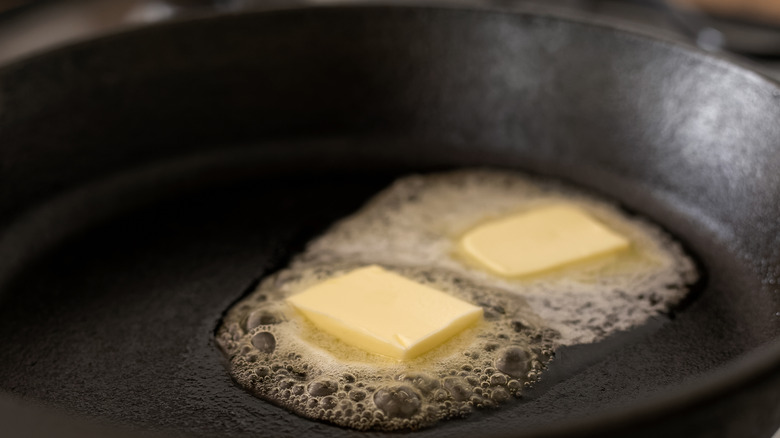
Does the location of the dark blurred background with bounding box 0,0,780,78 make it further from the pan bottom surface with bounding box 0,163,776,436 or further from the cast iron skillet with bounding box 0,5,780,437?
the pan bottom surface with bounding box 0,163,776,436

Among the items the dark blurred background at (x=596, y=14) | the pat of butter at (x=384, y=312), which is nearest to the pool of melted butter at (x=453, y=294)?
the pat of butter at (x=384, y=312)

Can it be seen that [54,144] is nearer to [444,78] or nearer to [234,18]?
[234,18]

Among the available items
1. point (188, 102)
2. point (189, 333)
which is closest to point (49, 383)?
point (189, 333)

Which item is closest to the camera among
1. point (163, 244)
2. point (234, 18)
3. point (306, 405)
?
point (306, 405)

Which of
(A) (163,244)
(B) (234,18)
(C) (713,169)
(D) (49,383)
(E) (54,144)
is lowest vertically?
(D) (49,383)

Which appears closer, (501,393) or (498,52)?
(501,393)

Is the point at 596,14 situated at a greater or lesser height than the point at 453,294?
greater

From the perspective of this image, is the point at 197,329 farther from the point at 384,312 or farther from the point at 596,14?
the point at 596,14

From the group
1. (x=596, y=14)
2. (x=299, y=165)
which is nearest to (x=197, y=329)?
(x=299, y=165)

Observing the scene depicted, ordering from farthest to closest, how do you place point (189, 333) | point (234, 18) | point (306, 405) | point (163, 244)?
point (234, 18) < point (163, 244) < point (189, 333) < point (306, 405)
